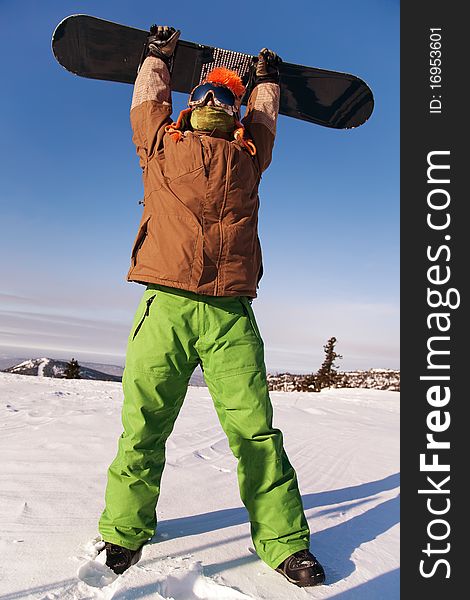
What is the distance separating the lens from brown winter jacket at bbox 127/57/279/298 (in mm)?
1832

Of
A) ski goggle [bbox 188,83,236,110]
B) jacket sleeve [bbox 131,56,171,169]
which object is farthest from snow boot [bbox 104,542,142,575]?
ski goggle [bbox 188,83,236,110]

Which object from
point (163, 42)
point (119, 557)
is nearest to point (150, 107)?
point (163, 42)

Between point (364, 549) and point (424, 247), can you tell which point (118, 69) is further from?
point (364, 549)

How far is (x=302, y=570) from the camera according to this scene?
161 cm

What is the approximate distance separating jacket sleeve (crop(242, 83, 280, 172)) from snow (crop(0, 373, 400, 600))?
5.45 ft

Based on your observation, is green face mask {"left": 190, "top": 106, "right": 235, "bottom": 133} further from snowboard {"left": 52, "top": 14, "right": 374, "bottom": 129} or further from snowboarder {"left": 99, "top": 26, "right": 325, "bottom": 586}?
snowboard {"left": 52, "top": 14, "right": 374, "bottom": 129}

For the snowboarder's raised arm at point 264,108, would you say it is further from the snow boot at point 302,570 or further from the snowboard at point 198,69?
the snow boot at point 302,570

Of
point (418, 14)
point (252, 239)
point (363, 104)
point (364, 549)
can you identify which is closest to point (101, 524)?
point (364, 549)

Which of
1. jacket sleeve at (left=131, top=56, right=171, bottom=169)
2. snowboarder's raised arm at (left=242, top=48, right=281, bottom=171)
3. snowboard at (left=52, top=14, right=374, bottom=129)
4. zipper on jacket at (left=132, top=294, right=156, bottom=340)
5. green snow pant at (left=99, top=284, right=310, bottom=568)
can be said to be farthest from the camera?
snowboard at (left=52, top=14, right=374, bottom=129)

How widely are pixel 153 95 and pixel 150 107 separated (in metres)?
0.07

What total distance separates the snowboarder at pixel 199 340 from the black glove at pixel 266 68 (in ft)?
1.41

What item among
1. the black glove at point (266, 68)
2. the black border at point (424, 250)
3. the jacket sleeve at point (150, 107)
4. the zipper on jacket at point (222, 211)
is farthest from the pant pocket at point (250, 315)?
the black glove at point (266, 68)

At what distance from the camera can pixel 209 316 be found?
1.85 m

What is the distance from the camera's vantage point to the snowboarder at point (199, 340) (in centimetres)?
176
